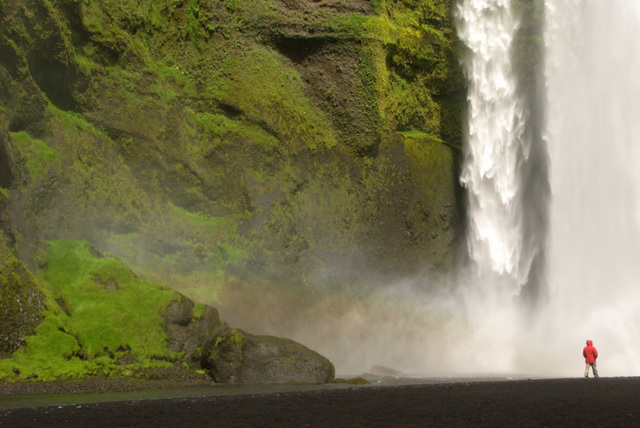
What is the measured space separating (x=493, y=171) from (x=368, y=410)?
2156cm

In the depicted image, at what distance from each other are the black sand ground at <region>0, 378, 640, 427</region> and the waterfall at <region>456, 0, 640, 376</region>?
15778 mm

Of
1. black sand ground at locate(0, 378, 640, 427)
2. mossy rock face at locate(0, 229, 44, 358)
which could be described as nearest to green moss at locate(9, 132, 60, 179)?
mossy rock face at locate(0, 229, 44, 358)

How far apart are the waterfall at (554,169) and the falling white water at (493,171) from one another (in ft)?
0.15

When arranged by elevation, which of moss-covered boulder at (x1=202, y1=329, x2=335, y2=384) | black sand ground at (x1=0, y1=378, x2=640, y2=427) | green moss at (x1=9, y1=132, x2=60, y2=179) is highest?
green moss at (x1=9, y1=132, x2=60, y2=179)

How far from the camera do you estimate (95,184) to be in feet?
74.7

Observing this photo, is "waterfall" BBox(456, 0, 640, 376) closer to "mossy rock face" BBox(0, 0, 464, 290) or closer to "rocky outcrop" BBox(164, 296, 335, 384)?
"mossy rock face" BBox(0, 0, 464, 290)

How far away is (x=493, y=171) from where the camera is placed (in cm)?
3066

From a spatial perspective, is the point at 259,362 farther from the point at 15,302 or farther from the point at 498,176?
the point at 498,176

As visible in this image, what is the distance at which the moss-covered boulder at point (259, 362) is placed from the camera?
16922 mm

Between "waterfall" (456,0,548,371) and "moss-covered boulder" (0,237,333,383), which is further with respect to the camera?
"waterfall" (456,0,548,371)

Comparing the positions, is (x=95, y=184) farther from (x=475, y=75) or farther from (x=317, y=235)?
(x=475, y=75)

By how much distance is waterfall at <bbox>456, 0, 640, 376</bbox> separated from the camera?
29500 millimetres

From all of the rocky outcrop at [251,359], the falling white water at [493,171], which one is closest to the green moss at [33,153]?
the rocky outcrop at [251,359]

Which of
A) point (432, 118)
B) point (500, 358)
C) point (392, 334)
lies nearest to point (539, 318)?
point (500, 358)
